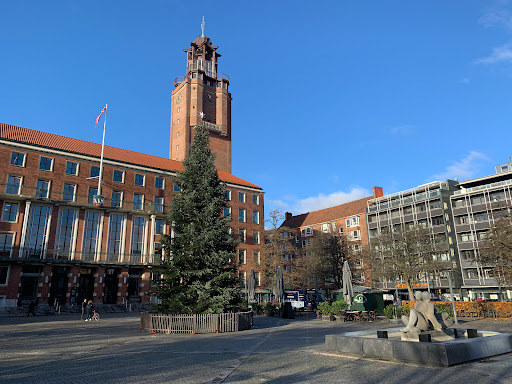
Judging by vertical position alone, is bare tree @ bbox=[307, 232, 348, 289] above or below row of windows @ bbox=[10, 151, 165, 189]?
below

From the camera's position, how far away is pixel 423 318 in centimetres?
1197

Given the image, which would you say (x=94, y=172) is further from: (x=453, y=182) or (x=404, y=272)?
(x=453, y=182)

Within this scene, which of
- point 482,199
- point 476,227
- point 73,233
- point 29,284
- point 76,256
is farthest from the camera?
point 482,199

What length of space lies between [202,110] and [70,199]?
30.1 meters

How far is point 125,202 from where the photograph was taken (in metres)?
46.7

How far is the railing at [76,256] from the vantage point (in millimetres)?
37969

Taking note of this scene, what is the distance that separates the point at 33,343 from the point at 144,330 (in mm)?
5672

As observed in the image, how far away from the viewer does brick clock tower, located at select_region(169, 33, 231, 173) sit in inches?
2554

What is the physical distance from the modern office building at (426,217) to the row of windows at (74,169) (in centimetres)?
3480

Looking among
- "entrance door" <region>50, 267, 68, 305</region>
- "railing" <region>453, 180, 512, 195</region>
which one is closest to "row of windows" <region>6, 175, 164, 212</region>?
"entrance door" <region>50, 267, 68, 305</region>

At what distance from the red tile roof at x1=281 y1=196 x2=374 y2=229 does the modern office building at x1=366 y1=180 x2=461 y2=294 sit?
12.9ft

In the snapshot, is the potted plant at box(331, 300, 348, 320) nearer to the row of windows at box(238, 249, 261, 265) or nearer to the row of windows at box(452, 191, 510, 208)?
the row of windows at box(238, 249, 261, 265)

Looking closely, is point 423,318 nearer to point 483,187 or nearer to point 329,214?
point 483,187

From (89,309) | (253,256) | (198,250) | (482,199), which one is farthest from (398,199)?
(89,309)
